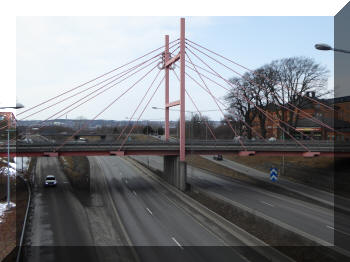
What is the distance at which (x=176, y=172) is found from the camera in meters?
37.0

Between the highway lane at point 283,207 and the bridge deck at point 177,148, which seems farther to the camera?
the bridge deck at point 177,148

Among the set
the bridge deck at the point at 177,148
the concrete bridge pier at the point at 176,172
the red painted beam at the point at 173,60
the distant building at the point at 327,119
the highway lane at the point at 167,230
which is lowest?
the highway lane at the point at 167,230

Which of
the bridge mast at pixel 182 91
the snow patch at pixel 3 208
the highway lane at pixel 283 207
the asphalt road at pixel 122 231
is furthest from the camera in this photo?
the bridge mast at pixel 182 91

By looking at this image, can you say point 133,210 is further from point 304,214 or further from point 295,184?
point 295,184

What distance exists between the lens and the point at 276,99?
56062 millimetres

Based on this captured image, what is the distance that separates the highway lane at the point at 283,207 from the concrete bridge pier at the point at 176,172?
10.7ft

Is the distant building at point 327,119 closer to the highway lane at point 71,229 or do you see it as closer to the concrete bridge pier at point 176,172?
the concrete bridge pier at point 176,172

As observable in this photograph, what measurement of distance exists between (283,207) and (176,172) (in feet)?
44.8

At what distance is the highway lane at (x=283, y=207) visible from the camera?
2061cm

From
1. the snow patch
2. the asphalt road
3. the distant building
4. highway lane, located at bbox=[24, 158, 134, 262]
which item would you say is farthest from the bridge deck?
the distant building

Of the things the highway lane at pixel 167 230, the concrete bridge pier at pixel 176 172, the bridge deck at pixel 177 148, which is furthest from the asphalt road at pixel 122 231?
the bridge deck at pixel 177 148

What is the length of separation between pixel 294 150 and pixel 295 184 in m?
4.37

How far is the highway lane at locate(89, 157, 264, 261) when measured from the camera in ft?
54.1

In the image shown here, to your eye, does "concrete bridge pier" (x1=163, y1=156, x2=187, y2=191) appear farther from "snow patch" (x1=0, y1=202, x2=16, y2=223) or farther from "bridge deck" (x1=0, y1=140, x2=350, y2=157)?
"snow patch" (x1=0, y1=202, x2=16, y2=223)
